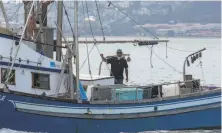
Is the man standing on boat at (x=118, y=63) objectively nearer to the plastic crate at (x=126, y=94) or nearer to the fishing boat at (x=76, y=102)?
the fishing boat at (x=76, y=102)

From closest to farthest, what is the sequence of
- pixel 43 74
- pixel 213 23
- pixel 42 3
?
pixel 43 74
pixel 42 3
pixel 213 23

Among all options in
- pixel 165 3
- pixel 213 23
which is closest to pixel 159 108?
pixel 213 23

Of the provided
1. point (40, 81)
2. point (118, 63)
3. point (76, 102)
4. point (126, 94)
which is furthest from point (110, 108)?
point (118, 63)

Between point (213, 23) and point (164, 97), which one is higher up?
point (213, 23)

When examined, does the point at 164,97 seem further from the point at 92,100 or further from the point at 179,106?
the point at 92,100

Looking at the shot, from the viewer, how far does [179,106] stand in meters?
16.8

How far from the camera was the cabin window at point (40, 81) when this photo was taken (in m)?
17.3

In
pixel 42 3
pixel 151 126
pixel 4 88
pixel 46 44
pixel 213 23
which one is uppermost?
pixel 213 23

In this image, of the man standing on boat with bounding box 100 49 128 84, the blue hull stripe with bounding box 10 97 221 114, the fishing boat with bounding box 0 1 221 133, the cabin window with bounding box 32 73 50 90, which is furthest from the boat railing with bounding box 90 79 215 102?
the man standing on boat with bounding box 100 49 128 84

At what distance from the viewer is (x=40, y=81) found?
17.4 m

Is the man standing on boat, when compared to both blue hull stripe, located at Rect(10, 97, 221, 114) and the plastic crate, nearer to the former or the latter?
the plastic crate

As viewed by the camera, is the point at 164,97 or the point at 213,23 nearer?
the point at 164,97

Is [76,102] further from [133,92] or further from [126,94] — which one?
[133,92]

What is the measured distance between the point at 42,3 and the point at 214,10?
479 ft
